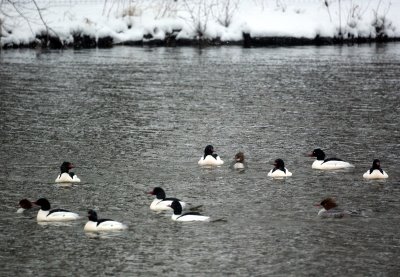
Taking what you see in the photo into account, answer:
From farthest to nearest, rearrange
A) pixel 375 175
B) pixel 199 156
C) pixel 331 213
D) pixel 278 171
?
pixel 199 156
pixel 278 171
pixel 375 175
pixel 331 213

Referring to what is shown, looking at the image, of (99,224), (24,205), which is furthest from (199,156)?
(99,224)

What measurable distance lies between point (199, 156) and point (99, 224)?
8.30 m

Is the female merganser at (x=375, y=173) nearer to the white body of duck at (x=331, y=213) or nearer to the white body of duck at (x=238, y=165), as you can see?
the white body of duck at (x=238, y=165)

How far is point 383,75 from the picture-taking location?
45.3 metres

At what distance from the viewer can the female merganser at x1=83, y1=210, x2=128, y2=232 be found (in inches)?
A: 765

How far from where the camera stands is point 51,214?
20.4 metres

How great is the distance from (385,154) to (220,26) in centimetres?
A: 3695

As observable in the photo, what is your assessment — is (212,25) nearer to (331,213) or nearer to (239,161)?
(239,161)

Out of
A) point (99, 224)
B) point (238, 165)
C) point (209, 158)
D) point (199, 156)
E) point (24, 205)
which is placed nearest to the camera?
point (99, 224)

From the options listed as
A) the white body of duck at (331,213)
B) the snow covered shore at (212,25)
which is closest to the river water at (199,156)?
the white body of duck at (331,213)

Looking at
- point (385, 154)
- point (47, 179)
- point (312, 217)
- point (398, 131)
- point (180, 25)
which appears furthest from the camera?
point (180, 25)

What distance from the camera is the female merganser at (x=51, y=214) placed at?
20.3 metres

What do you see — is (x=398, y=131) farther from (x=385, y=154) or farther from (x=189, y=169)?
(x=189, y=169)

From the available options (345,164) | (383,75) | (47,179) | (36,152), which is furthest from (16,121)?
(383,75)
